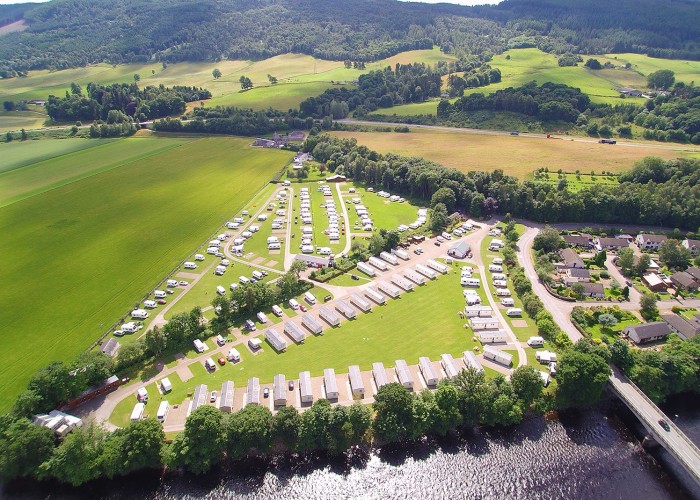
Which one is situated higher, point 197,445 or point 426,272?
point 426,272

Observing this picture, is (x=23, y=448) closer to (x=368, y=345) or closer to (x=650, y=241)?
(x=368, y=345)

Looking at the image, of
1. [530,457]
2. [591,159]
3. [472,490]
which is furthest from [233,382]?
[591,159]

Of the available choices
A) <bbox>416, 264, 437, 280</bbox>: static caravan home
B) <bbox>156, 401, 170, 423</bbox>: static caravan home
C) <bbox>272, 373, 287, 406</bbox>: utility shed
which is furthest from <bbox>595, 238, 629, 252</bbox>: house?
<bbox>156, 401, 170, 423</bbox>: static caravan home

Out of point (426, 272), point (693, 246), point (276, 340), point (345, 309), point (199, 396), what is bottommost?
point (199, 396)

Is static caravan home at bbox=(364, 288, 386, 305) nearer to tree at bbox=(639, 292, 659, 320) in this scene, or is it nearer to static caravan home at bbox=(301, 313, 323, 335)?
static caravan home at bbox=(301, 313, 323, 335)

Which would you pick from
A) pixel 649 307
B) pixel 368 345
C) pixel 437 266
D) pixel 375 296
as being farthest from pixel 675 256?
pixel 368 345

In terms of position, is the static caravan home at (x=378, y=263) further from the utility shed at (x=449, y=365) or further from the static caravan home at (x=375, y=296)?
the utility shed at (x=449, y=365)
